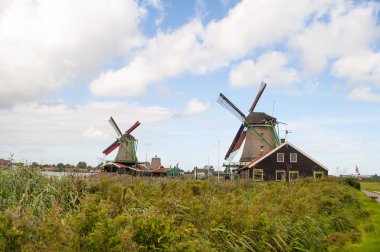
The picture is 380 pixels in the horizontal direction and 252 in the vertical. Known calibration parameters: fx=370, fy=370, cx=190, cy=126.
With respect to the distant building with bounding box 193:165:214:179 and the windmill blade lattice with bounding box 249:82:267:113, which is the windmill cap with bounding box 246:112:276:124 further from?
the distant building with bounding box 193:165:214:179

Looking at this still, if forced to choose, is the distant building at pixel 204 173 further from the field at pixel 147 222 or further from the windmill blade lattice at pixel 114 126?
the field at pixel 147 222

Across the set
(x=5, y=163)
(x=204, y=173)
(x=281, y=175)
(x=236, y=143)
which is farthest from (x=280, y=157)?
(x=5, y=163)

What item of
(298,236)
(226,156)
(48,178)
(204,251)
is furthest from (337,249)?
(226,156)

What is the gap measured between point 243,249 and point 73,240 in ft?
10.4

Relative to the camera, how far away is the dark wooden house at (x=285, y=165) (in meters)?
43.6

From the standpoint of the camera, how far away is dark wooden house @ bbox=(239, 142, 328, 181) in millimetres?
43625

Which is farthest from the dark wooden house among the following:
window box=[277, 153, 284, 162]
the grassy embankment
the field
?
the field

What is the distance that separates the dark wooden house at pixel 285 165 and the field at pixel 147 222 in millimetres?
31590

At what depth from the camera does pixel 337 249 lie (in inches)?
338

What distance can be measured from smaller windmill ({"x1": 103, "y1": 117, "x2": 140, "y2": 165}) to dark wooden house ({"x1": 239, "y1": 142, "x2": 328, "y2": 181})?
2522 centimetres

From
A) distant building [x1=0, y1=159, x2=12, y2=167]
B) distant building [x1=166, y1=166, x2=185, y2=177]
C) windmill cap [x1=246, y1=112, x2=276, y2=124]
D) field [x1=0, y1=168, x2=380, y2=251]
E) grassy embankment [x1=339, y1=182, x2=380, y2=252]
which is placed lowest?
grassy embankment [x1=339, y1=182, x2=380, y2=252]

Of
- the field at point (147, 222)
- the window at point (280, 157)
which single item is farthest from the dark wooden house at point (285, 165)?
the field at point (147, 222)

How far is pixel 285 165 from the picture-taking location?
43.6 metres

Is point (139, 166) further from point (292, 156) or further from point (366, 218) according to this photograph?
point (366, 218)
